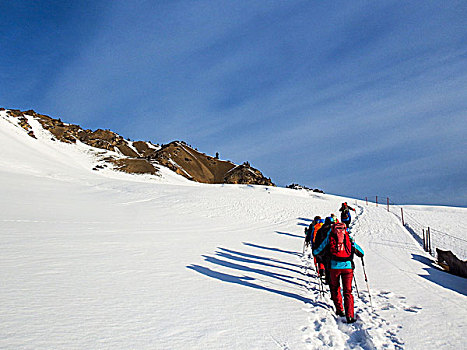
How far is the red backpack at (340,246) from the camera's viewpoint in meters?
5.18

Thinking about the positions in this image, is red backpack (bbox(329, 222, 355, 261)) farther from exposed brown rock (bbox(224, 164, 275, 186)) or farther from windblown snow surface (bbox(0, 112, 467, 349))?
exposed brown rock (bbox(224, 164, 275, 186))

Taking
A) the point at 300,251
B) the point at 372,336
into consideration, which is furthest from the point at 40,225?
the point at 372,336

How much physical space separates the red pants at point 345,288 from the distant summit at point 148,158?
5602 centimetres

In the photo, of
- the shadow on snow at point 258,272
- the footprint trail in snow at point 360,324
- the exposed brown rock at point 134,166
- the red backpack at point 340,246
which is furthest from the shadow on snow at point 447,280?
the exposed brown rock at point 134,166

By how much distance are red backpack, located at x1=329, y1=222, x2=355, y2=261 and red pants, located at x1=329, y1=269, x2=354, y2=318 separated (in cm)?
24

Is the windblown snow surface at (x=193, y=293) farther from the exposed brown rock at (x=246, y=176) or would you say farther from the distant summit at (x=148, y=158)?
the exposed brown rock at (x=246, y=176)

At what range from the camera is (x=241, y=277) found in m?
7.50

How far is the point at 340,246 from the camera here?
5188 millimetres

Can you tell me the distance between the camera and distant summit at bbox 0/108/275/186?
64375mm

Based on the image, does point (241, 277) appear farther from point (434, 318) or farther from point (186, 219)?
point (186, 219)

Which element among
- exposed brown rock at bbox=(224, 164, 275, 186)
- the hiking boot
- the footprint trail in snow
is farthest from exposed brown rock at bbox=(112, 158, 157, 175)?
the hiking boot

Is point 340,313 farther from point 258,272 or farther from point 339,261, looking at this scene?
point 258,272

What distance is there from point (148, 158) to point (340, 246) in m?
80.6

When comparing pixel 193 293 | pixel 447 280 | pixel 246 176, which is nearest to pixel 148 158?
pixel 246 176
